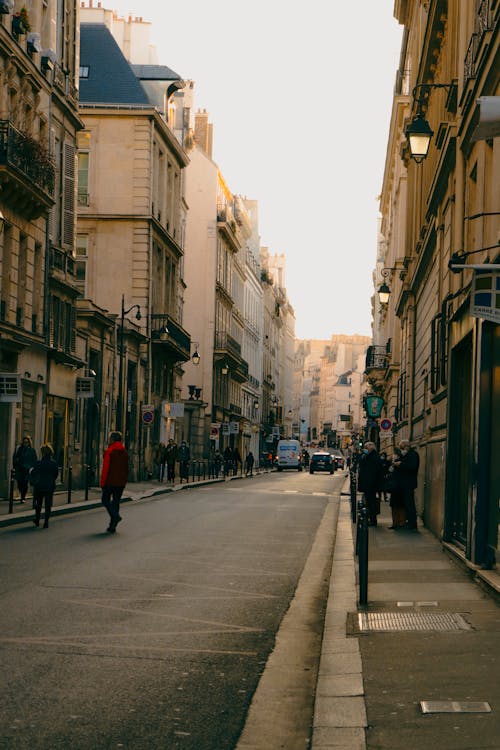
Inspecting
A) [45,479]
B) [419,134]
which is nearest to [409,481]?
[45,479]

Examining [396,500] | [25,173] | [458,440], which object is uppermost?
[25,173]

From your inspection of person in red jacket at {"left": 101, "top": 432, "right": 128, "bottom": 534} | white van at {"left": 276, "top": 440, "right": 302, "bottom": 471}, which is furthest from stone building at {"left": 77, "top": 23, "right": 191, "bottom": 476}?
white van at {"left": 276, "top": 440, "right": 302, "bottom": 471}

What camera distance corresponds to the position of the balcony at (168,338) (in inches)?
2239

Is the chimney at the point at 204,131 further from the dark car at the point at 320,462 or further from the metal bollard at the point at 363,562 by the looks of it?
the metal bollard at the point at 363,562

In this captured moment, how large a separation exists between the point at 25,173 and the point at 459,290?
17.8 metres

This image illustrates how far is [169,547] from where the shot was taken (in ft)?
62.8

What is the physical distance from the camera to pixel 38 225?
3662 cm

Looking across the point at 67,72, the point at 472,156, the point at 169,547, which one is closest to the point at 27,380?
the point at 67,72

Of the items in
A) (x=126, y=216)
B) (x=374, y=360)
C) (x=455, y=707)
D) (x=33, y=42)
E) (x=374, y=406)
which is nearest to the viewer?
(x=455, y=707)

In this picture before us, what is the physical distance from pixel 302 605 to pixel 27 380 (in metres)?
23.4

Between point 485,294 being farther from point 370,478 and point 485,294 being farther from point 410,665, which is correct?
point 370,478

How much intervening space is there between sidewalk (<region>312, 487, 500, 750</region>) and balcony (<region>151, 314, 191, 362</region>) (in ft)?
139

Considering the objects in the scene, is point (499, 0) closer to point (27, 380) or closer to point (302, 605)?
point (302, 605)

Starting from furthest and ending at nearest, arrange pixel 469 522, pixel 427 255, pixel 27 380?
pixel 27 380, pixel 427 255, pixel 469 522
